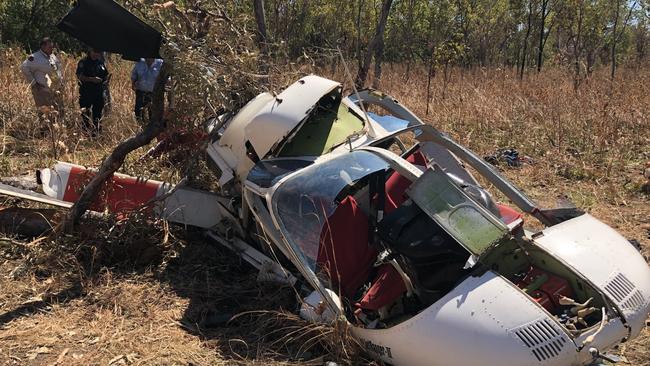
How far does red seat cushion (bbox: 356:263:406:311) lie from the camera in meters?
3.41

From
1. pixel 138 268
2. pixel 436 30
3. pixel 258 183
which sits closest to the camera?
pixel 258 183

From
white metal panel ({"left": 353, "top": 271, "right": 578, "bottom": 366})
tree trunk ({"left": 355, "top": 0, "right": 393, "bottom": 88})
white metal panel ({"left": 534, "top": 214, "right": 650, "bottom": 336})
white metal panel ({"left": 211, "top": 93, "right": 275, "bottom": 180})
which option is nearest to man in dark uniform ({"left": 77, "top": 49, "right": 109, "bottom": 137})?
tree trunk ({"left": 355, "top": 0, "right": 393, "bottom": 88})

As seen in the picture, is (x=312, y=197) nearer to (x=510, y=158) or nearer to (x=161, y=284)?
(x=161, y=284)

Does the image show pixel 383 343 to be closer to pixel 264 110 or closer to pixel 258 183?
pixel 258 183

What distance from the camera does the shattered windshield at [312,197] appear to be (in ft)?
12.3

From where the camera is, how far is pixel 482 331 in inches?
115

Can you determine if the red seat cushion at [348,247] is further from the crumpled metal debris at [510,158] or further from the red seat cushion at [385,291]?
the crumpled metal debris at [510,158]

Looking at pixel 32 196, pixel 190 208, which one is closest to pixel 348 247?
pixel 190 208

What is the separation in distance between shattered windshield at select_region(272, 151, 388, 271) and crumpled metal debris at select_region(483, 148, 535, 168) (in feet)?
17.1

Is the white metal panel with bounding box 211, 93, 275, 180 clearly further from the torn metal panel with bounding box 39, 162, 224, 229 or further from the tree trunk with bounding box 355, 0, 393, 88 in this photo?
the tree trunk with bounding box 355, 0, 393, 88

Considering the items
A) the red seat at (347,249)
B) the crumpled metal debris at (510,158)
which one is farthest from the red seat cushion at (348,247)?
the crumpled metal debris at (510,158)

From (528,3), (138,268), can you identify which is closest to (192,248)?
(138,268)

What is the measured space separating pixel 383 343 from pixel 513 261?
948 millimetres

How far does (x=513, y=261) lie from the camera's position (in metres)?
3.42
